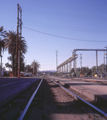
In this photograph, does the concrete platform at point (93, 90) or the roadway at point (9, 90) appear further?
the roadway at point (9, 90)

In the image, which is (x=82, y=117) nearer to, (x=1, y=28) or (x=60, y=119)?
(x=60, y=119)

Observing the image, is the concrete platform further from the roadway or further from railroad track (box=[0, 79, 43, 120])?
the roadway

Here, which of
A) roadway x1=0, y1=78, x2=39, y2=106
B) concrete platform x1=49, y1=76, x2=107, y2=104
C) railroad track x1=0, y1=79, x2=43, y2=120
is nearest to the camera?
railroad track x1=0, y1=79, x2=43, y2=120

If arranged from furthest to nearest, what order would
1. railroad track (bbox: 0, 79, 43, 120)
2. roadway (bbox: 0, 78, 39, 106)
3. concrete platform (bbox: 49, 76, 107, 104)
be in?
roadway (bbox: 0, 78, 39, 106), concrete platform (bbox: 49, 76, 107, 104), railroad track (bbox: 0, 79, 43, 120)

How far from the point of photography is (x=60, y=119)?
4883 millimetres

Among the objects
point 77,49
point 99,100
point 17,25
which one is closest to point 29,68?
point 77,49

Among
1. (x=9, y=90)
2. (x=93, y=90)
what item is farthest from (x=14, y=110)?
(x=9, y=90)

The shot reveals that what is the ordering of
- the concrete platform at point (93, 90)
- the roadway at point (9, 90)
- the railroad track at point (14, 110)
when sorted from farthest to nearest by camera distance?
the roadway at point (9, 90)
the concrete platform at point (93, 90)
the railroad track at point (14, 110)

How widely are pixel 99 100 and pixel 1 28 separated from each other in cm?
4018

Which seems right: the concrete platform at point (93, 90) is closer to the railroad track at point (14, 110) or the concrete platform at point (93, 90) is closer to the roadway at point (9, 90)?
the railroad track at point (14, 110)

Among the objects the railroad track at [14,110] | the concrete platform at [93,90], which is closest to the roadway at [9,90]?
the railroad track at [14,110]

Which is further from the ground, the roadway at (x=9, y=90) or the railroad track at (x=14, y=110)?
the railroad track at (x=14, y=110)

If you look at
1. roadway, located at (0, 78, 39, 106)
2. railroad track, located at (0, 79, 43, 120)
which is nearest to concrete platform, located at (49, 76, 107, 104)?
railroad track, located at (0, 79, 43, 120)

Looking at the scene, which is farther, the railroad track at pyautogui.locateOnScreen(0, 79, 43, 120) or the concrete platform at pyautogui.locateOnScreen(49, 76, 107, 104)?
the concrete platform at pyautogui.locateOnScreen(49, 76, 107, 104)
